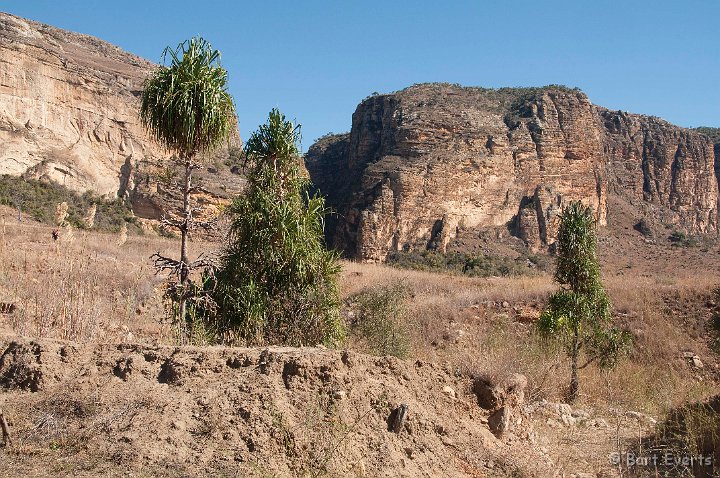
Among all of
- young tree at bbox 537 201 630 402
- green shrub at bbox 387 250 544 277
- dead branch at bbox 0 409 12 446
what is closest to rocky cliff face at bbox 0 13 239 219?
green shrub at bbox 387 250 544 277

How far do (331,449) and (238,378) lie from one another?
0.93m

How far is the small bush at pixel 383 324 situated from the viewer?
39.8 feet

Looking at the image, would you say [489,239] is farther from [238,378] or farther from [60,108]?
[238,378]

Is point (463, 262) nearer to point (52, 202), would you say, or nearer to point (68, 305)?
point (52, 202)

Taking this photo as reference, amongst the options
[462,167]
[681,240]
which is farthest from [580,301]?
[681,240]

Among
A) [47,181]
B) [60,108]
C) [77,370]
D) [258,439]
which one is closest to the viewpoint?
[258,439]

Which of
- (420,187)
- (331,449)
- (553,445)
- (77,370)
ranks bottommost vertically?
(553,445)

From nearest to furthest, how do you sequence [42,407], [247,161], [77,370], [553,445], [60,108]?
1. [42,407]
2. [77,370]
3. [553,445]
4. [247,161]
5. [60,108]

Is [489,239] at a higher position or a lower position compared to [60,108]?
lower

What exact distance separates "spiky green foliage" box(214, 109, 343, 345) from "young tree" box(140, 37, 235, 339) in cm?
97

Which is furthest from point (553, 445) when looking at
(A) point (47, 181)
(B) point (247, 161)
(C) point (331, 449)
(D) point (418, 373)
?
(A) point (47, 181)

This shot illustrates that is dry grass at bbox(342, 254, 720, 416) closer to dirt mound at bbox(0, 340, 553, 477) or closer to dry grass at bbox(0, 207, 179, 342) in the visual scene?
dry grass at bbox(0, 207, 179, 342)

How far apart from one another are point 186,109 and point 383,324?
23.9ft

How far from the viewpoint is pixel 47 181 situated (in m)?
32.6
